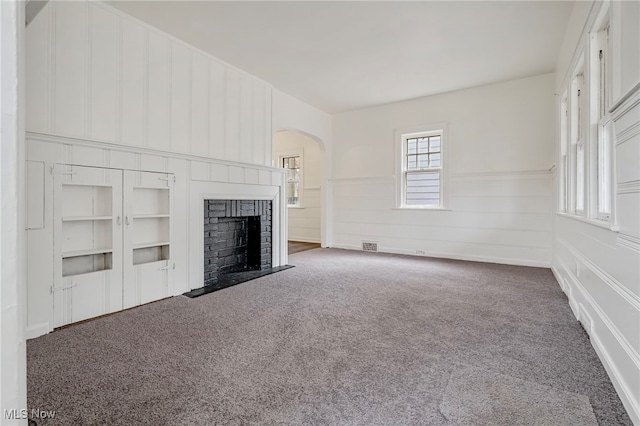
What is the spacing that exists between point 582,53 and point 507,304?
2.31 m

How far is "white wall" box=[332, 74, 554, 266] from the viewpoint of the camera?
4910 millimetres

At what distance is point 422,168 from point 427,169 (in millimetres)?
106

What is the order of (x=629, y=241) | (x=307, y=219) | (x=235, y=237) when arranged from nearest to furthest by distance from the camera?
(x=629, y=241), (x=235, y=237), (x=307, y=219)

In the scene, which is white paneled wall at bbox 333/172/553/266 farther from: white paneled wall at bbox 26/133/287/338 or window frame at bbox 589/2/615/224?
window frame at bbox 589/2/615/224

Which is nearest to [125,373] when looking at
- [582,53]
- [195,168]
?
[195,168]

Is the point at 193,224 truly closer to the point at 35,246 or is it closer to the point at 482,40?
the point at 35,246

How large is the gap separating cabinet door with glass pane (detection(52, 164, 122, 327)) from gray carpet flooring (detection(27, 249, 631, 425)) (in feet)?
0.74

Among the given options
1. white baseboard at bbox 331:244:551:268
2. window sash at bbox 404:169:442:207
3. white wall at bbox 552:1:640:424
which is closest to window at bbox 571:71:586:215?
white wall at bbox 552:1:640:424

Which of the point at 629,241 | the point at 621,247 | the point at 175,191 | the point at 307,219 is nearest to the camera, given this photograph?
the point at 629,241

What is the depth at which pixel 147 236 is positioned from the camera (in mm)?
3426

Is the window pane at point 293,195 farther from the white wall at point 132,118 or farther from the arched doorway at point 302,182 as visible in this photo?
the white wall at point 132,118

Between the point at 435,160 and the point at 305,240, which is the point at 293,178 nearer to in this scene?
the point at 305,240

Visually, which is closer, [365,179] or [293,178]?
[365,179]

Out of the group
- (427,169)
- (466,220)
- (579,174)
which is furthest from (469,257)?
(579,174)
